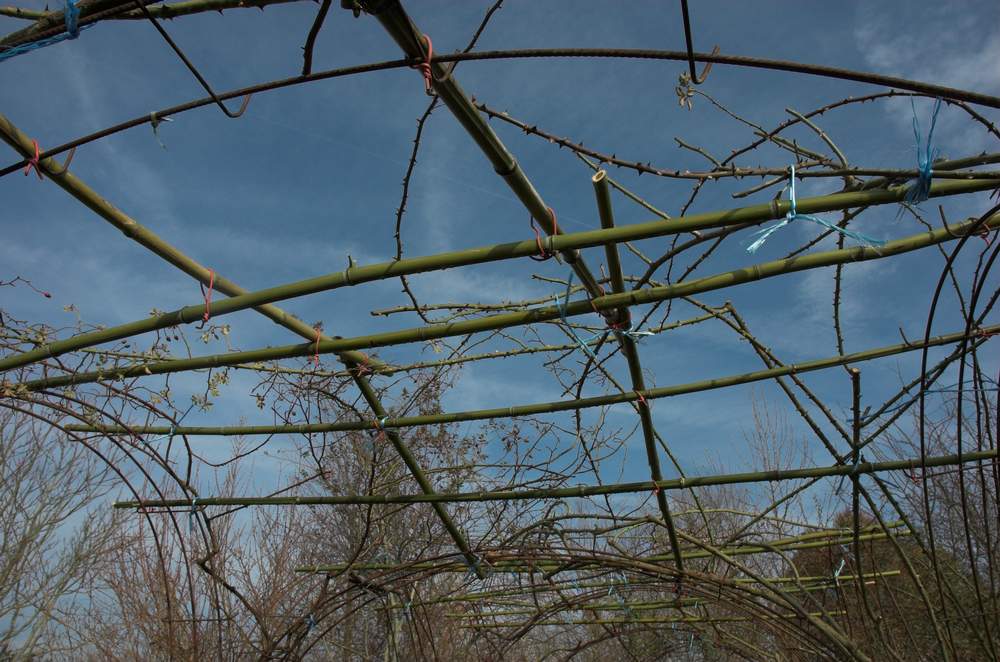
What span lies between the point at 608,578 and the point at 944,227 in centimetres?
282

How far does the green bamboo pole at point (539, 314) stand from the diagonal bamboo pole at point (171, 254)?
11cm

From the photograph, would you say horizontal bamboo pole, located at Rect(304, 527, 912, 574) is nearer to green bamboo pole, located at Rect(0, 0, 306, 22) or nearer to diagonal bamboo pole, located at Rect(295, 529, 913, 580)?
diagonal bamboo pole, located at Rect(295, 529, 913, 580)

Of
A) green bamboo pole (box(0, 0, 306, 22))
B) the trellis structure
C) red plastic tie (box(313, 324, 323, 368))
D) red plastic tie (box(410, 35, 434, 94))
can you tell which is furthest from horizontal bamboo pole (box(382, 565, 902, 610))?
green bamboo pole (box(0, 0, 306, 22))

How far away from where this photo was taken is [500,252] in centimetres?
186

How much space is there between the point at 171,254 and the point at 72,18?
852 millimetres

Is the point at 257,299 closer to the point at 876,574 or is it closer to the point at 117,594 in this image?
the point at 876,574

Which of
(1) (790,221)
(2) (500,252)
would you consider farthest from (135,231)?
(1) (790,221)

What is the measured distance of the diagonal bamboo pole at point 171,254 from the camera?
1718 mm

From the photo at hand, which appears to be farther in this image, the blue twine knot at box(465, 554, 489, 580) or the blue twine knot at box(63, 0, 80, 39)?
the blue twine knot at box(465, 554, 489, 580)

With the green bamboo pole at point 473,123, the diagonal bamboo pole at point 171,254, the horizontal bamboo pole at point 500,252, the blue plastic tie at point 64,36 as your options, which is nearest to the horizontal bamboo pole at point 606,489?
the diagonal bamboo pole at point 171,254

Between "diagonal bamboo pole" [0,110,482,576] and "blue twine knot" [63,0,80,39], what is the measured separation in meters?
0.39

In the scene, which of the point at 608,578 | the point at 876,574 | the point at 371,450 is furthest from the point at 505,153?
the point at 608,578

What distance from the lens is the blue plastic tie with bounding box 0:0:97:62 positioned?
1400 mm

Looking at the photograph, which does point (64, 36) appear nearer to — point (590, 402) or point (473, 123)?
point (473, 123)
